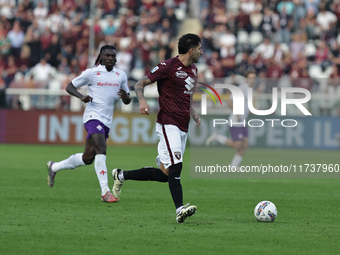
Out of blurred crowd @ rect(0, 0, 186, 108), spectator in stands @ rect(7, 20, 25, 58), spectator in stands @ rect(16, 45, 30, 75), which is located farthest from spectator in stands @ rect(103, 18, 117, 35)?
spectator in stands @ rect(7, 20, 25, 58)

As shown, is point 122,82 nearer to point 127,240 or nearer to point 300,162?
point 127,240

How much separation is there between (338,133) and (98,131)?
13026 mm

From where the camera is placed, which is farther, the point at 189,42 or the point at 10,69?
the point at 10,69

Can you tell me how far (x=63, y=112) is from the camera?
21812mm

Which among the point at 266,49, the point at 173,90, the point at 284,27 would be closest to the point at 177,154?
the point at 173,90

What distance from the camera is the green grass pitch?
5.78 m

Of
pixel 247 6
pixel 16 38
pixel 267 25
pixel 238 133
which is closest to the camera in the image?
pixel 238 133

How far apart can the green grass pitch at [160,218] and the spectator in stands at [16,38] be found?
520 inches

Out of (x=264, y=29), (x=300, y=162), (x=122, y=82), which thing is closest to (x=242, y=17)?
(x=264, y=29)

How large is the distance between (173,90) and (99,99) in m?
2.41

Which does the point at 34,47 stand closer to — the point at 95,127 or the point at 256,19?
the point at 256,19

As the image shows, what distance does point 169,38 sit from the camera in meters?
25.4

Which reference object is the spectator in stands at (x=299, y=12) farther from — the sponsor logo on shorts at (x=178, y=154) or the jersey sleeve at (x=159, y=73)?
the sponsor logo on shorts at (x=178, y=154)

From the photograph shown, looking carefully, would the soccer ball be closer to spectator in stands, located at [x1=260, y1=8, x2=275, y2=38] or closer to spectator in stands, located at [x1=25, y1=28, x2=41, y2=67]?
spectator in stands, located at [x1=260, y1=8, x2=275, y2=38]
